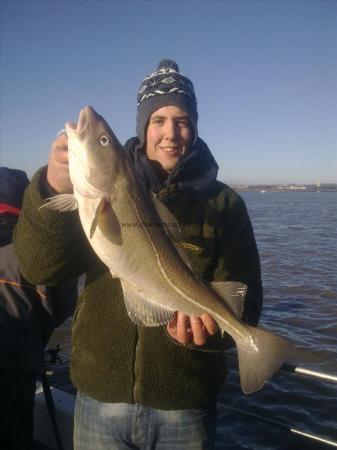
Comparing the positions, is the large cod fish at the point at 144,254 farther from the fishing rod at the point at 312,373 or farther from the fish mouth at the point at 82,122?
the fishing rod at the point at 312,373

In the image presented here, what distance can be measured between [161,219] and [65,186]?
28.9 inches

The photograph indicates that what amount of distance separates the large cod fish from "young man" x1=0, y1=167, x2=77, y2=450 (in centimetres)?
91

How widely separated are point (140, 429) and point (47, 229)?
1.61 m

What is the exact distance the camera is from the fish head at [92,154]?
9.33 ft

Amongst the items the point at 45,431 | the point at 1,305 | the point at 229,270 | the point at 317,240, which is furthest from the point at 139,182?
the point at 317,240

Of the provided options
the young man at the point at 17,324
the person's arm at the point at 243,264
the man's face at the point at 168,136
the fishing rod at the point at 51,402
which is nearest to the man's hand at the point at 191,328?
the person's arm at the point at 243,264

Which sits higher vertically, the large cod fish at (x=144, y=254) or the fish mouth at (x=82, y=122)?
the fish mouth at (x=82, y=122)

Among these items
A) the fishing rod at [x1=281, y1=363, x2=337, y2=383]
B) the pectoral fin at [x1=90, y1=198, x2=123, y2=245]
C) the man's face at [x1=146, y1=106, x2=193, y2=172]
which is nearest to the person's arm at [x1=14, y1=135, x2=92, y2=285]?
the pectoral fin at [x1=90, y1=198, x2=123, y2=245]

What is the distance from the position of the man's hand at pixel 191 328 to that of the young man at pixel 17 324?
115 cm

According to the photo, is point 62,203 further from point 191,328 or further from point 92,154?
point 191,328

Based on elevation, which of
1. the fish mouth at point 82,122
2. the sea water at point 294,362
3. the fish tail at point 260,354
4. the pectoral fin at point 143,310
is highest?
A: the fish mouth at point 82,122

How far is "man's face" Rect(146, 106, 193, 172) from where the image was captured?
3.43m

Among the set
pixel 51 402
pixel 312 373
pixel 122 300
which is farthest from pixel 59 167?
pixel 312 373

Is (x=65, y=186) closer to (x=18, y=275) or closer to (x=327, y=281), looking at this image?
(x=18, y=275)
